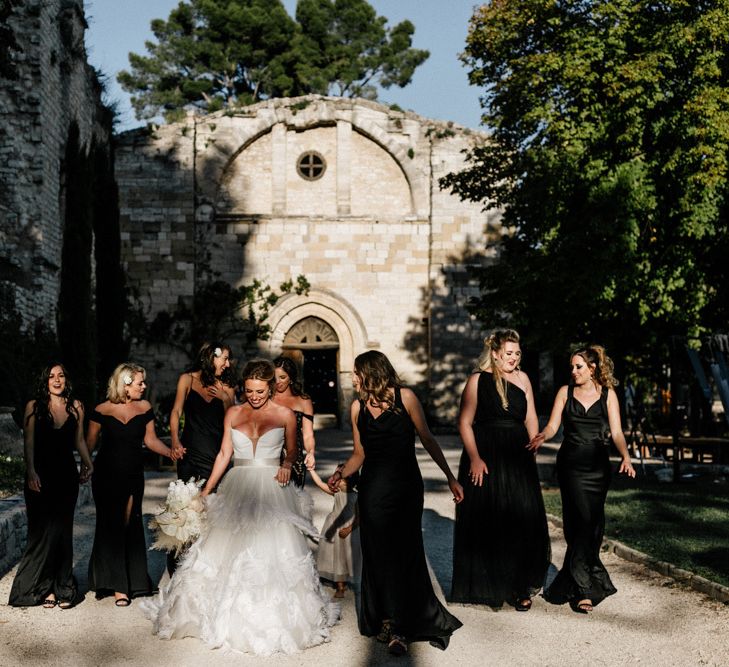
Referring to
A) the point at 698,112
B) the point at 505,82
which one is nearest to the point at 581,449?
the point at 698,112

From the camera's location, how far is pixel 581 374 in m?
7.28

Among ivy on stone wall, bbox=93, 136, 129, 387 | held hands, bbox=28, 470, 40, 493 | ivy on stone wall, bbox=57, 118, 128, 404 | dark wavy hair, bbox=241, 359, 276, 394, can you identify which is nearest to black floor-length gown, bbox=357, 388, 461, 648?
dark wavy hair, bbox=241, 359, 276, 394

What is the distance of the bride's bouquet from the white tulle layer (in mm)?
121

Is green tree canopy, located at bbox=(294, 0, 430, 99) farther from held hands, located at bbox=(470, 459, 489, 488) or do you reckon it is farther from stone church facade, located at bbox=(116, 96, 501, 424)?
held hands, located at bbox=(470, 459, 489, 488)

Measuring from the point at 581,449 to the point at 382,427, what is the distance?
1992 millimetres

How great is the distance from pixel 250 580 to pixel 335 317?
21.1 metres

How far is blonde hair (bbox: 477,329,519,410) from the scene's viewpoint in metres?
6.92

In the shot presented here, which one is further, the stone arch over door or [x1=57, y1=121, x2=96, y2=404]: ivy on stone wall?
the stone arch over door

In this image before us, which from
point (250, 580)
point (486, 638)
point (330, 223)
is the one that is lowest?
point (486, 638)

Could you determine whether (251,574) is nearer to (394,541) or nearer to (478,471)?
(394,541)

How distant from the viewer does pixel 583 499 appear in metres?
7.14

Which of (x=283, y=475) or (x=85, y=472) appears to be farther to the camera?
(x=85, y=472)

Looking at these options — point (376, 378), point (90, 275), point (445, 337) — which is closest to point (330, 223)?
point (445, 337)

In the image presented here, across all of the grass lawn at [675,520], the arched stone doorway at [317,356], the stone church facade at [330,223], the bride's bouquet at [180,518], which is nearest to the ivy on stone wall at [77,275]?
the stone church facade at [330,223]
